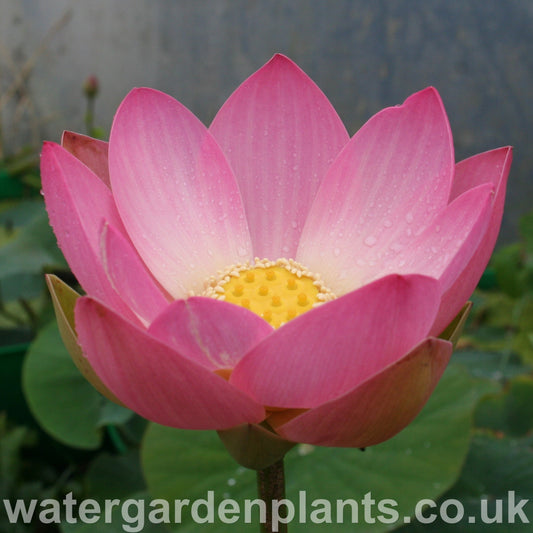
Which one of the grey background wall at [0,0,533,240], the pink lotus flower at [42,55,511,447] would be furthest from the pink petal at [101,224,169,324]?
the grey background wall at [0,0,533,240]

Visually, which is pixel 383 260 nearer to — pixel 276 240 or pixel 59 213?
pixel 276 240

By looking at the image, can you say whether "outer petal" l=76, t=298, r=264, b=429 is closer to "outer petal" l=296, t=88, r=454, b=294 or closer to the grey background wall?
"outer petal" l=296, t=88, r=454, b=294

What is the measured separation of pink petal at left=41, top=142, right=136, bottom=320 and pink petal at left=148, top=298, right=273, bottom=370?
2.2 inches

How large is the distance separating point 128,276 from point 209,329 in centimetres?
7

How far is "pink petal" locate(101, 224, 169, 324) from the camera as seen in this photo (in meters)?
0.32

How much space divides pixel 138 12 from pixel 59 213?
2.05 metres

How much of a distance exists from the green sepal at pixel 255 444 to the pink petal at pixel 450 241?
11 centimetres

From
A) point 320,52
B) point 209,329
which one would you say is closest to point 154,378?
point 209,329

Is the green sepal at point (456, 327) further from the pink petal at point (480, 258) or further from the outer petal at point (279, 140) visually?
the outer petal at point (279, 140)

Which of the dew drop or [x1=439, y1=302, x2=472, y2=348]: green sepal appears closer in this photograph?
[x1=439, y1=302, x2=472, y2=348]: green sepal

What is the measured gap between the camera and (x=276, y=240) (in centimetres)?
50

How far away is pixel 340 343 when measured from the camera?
28 centimetres

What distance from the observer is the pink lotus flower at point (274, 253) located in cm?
28

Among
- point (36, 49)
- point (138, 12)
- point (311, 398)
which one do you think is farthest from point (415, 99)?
point (36, 49)
